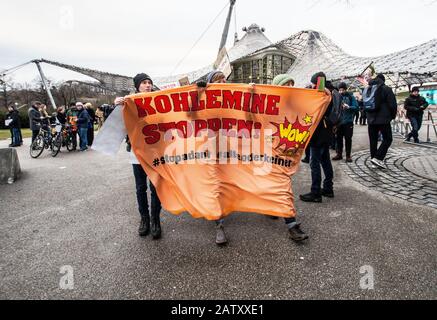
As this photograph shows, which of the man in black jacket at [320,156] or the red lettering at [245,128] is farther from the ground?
the red lettering at [245,128]

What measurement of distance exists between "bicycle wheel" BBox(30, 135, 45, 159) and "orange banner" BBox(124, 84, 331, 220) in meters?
8.03

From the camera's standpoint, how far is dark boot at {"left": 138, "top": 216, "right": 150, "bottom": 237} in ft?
10.8

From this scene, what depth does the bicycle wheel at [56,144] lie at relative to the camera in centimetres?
929

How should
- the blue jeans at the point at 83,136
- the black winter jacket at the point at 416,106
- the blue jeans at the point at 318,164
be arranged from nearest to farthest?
the blue jeans at the point at 318,164 → the black winter jacket at the point at 416,106 → the blue jeans at the point at 83,136

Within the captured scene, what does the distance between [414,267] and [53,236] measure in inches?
154

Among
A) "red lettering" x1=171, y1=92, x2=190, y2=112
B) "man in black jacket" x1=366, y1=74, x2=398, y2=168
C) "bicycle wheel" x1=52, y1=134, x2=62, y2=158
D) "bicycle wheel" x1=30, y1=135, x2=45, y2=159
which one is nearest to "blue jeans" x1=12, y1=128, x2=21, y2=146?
"bicycle wheel" x1=30, y1=135, x2=45, y2=159

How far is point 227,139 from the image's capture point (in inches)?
121

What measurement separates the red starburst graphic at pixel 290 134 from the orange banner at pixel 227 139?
1 cm

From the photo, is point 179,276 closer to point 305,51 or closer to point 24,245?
point 24,245

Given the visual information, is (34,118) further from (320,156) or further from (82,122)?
(320,156)

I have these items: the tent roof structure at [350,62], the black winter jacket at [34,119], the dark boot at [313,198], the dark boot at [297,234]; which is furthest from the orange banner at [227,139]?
the tent roof structure at [350,62]

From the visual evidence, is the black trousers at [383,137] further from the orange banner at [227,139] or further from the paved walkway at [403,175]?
the orange banner at [227,139]
